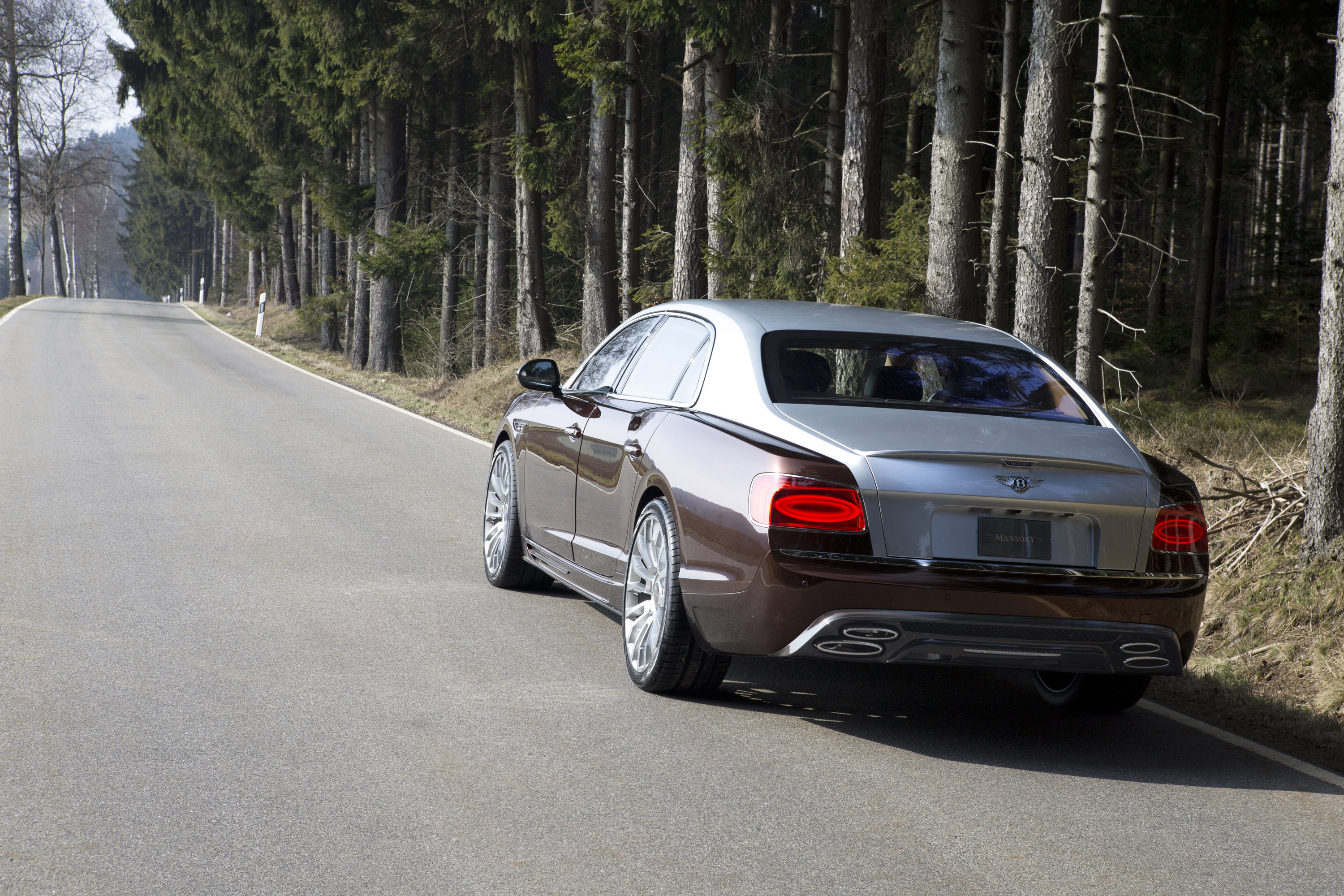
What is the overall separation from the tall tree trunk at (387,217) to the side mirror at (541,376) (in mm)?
21835

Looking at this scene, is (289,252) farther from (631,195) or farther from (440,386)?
(631,195)

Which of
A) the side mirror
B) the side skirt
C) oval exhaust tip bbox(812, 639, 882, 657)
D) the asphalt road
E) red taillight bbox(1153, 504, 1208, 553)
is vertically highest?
the side mirror

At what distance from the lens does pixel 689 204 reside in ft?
62.7

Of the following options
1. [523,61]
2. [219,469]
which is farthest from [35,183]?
[219,469]

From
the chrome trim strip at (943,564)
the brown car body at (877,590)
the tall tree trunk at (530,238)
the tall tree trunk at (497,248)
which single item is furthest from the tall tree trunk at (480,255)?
the chrome trim strip at (943,564)

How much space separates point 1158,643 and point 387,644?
3.42m

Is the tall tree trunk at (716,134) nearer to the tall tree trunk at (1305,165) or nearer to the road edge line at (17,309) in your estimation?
the tall tree trunk at (1305,165)

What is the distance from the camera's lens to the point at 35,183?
232 feet

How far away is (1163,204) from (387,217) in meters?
16.9

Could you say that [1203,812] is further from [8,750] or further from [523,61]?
[523,61]

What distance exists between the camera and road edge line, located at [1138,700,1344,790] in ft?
16.0

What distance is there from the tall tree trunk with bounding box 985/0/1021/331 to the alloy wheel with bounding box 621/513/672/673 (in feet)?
38.3

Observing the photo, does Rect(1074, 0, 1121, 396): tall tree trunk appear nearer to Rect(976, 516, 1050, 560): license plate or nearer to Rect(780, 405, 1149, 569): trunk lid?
Rect(780, 405, 1149, 569): trunk lid

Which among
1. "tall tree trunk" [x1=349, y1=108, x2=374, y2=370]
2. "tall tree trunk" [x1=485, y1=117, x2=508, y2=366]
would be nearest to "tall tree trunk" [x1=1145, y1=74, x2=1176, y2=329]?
"tall tree trunk" [x1=485, y1=117, x2=508, y2=366]
